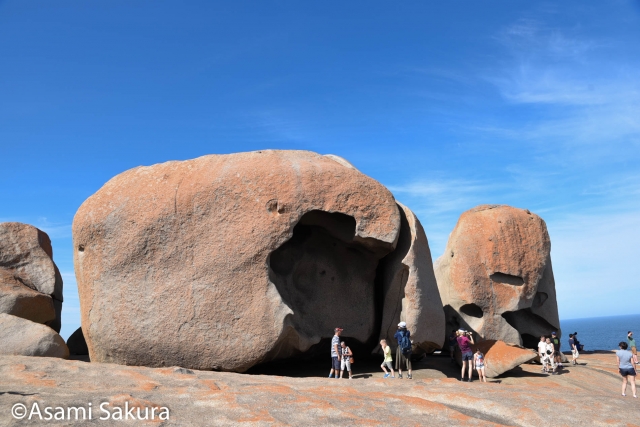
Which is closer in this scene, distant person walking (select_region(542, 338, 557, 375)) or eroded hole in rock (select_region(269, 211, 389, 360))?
eroded hole in rock (select_region(269, 211, 389, 360))

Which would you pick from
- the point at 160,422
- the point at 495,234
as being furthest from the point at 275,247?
the point at 495,234

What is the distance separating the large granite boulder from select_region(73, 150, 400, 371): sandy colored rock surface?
3.03 meters

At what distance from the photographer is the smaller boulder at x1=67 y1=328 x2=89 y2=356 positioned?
1520 cm

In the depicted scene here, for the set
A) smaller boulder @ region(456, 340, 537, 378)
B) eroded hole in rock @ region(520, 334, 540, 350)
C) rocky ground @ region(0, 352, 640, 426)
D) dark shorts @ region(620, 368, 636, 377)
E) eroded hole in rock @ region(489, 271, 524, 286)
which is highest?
eroded hole in rock @ region(489, 271, 524, 286)

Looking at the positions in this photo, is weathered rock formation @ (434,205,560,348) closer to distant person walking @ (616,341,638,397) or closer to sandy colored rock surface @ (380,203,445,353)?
sandy colored rock surface @ (380,203,445,353)

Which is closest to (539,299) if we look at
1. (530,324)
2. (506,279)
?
(530,324)

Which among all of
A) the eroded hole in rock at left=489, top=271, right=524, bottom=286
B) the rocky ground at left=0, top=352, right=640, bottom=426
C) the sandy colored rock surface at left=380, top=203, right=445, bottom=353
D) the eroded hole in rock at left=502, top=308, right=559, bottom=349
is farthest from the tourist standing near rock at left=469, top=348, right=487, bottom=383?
the eroded hole in rock at left=502, top=308, right=559, bottom=349

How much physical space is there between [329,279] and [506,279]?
5.75 metres

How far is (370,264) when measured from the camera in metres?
12.9

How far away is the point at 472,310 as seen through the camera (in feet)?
51.3

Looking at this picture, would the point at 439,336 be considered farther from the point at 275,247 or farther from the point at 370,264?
the point at 275,247

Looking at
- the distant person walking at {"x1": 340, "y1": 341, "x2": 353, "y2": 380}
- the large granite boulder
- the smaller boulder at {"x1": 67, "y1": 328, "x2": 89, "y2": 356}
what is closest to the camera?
the distant person walking at {"x1": 340, "y1": 341, "x2": 353, "y2": 380}

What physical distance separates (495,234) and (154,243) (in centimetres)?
933

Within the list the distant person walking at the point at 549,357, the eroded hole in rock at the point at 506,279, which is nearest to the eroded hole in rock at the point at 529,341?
the eroded hole in rock at the point at 506,279
